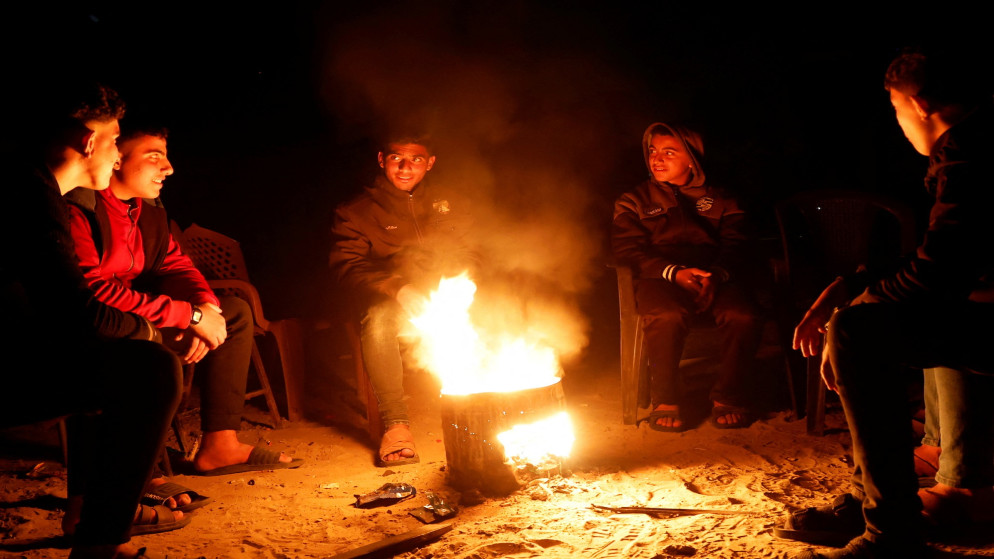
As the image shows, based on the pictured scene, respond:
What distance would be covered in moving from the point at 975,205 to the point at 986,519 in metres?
1.24

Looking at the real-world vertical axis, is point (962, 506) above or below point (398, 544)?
above

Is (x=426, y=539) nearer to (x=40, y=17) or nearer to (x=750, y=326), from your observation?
(x=750, y=326)

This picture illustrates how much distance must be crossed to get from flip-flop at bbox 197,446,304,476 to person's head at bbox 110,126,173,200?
5.09 ft

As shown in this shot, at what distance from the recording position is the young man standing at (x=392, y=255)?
4215 mm

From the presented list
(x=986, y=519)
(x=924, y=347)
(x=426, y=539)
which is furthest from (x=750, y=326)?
(x=426, y=539)

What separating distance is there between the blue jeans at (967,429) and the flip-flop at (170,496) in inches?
128

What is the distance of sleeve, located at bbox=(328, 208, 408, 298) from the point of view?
4469mm

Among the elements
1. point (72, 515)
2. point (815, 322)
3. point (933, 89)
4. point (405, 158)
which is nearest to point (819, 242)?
point (815, 322)

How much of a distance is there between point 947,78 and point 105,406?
302cm

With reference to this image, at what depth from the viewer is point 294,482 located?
12.2 ft

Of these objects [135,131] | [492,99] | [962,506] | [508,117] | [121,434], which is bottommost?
[962,506]

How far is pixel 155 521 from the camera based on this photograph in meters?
3.02

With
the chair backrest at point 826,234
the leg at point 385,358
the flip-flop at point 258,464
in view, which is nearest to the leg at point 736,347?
the chair backrest at point 826,234

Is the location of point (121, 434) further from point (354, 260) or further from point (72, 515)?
point (354, 260)
